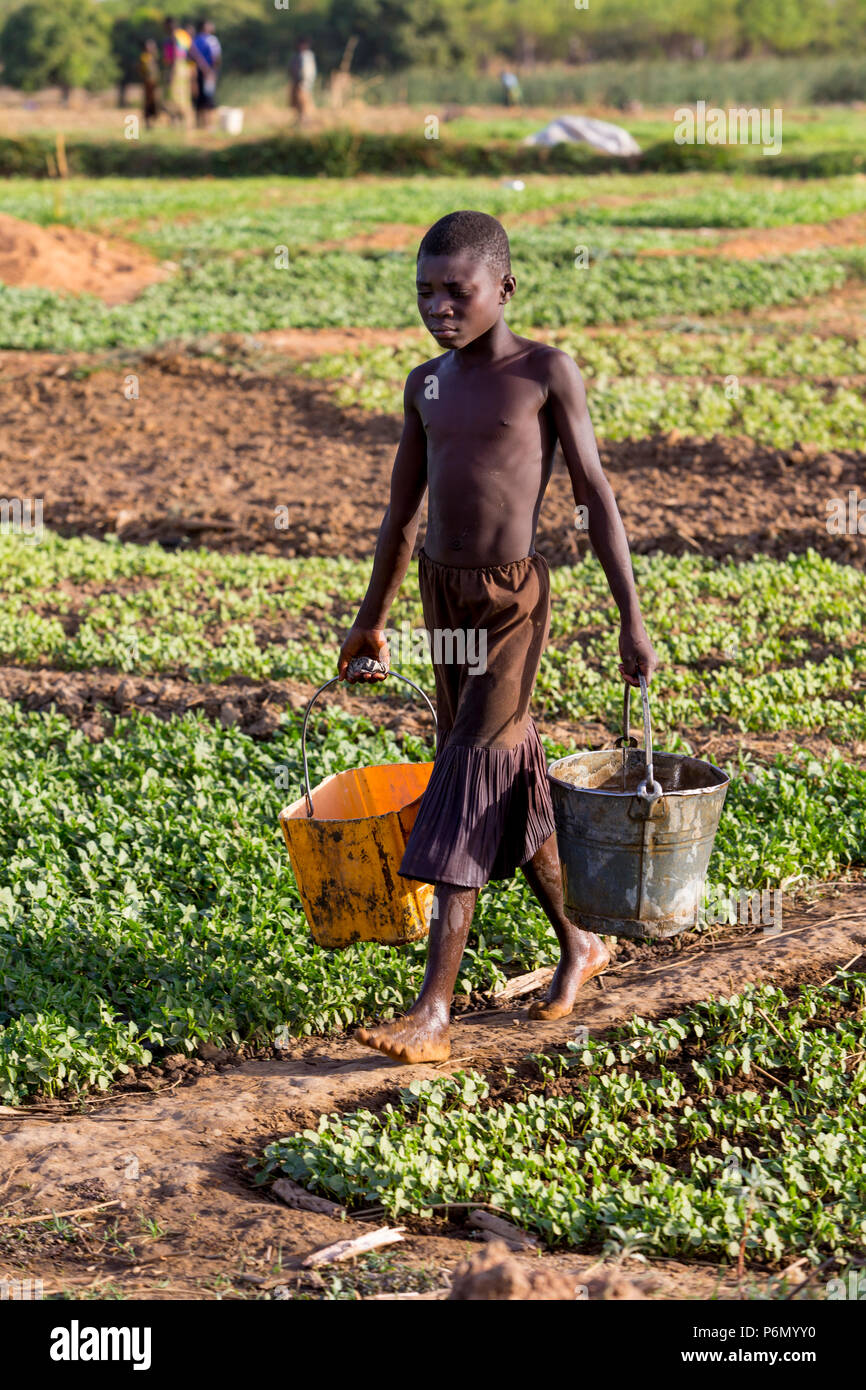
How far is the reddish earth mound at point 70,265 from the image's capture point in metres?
17.8

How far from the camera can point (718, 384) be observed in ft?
41.4

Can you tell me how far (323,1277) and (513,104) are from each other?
51172 mm

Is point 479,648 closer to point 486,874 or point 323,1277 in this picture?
point 486,874

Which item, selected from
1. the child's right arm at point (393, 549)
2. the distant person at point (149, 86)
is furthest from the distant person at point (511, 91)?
the child's right arm at point (393, 549)

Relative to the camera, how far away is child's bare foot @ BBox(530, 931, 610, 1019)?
4.25m

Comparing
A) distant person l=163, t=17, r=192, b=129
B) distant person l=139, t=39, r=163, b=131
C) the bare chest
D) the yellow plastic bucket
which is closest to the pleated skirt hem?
the yellow plastic bucket

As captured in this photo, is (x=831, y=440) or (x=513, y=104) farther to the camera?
(x=513, y=104)

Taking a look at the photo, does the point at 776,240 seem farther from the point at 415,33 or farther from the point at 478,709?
the point at 415,33

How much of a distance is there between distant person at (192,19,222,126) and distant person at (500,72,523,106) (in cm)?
1551

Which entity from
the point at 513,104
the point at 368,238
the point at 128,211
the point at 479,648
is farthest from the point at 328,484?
the point at 513,104

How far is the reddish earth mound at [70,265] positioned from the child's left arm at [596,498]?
47.7ft

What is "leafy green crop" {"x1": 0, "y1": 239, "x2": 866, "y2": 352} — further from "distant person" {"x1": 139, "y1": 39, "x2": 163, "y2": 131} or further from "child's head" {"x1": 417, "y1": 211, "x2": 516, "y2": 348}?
"distant person" {"x1": 139, "y1": 39, "x2": 163, "y2": 131}

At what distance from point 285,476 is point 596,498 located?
732 centimetres

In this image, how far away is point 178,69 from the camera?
33094 millimetres
